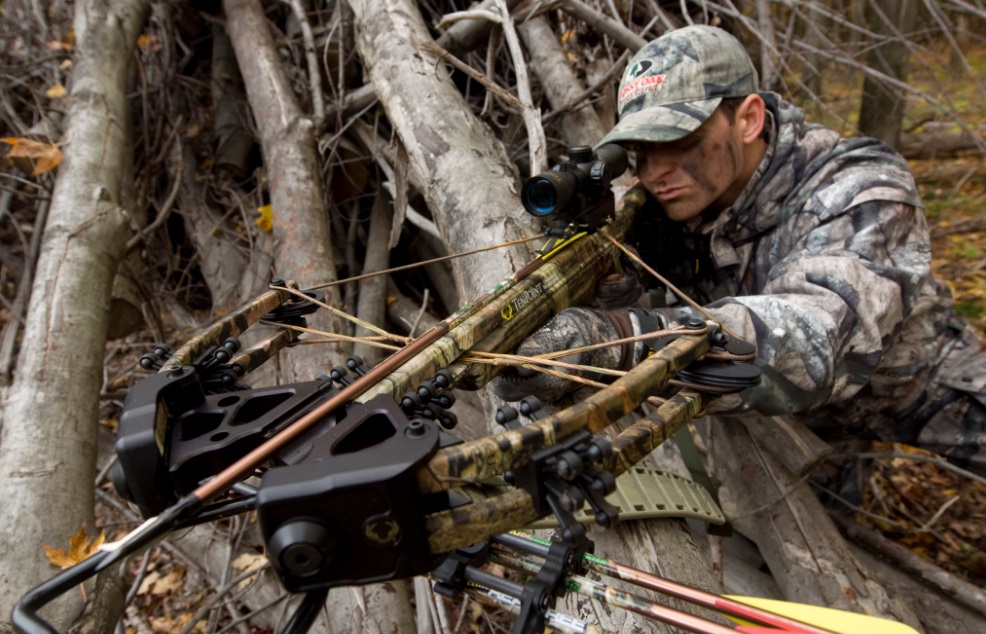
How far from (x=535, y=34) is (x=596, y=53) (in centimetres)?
48

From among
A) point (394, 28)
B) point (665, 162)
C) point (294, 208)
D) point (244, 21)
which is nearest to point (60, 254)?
point (294, 208)

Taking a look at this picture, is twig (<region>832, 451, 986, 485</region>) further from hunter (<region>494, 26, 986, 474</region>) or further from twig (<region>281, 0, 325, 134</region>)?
twig (<region>281, 0, 325, 134</region>)

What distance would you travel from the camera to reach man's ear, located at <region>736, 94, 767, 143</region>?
114 inches

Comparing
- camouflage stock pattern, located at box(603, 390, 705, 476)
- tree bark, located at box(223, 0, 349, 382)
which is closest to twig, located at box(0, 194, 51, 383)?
tree bark, located at box(223, 0, 349, 382)

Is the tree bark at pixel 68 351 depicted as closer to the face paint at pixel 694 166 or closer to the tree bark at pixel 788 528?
the face paint at pixel 694 166

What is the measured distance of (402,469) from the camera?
3.70 feet

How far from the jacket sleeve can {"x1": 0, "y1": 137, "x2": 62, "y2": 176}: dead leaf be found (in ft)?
11.3

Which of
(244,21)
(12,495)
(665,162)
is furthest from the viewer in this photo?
(244,21)

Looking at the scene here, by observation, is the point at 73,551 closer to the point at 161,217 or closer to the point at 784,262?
the point at 161,217

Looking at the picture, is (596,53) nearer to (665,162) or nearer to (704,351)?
(665,162)

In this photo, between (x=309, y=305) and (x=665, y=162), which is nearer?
(x=309, y=305)

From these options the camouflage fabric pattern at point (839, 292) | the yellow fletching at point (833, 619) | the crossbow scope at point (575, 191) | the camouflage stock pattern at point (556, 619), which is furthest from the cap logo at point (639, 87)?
the camouflage stock pattern at point (556, 619)

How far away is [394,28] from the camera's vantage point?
144 inches

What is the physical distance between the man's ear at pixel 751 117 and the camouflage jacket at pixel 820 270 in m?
0.12
